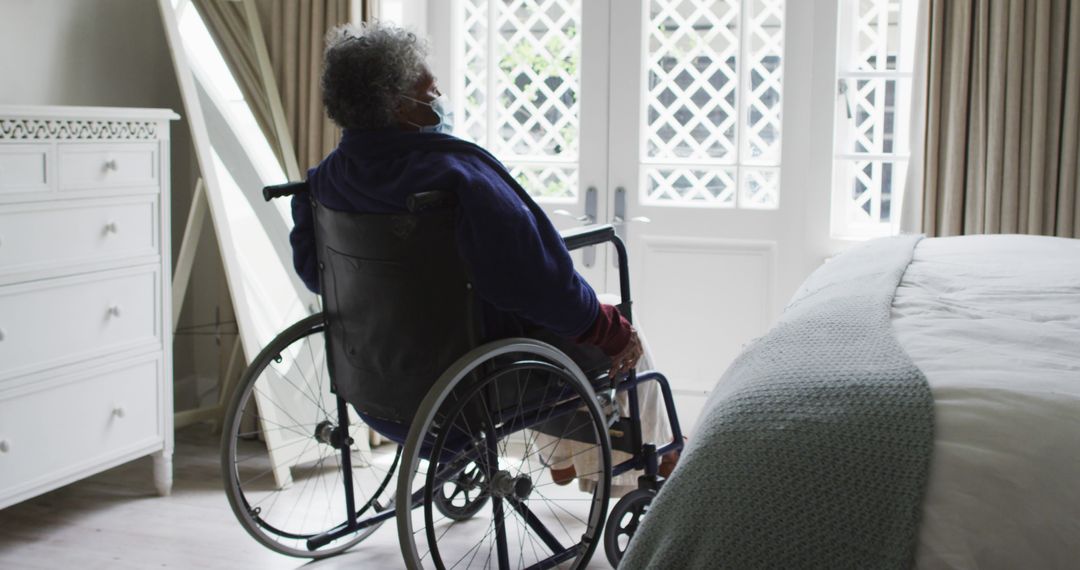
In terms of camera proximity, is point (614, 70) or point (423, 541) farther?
point (614, 70)

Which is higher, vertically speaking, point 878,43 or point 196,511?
point 878,43

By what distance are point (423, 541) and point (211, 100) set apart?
1.56m

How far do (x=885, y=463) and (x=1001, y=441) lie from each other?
13cm

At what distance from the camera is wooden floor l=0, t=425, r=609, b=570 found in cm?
261

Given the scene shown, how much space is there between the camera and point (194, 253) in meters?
3.48

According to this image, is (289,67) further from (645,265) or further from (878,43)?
(878,43)

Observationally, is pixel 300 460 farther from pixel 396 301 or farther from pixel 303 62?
pixel 396 301

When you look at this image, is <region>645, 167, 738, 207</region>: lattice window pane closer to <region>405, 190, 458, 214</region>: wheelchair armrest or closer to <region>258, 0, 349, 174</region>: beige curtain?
<region>258, 0, 349, 174</region>: beige curtain

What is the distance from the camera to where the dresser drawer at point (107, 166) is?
2729 mm

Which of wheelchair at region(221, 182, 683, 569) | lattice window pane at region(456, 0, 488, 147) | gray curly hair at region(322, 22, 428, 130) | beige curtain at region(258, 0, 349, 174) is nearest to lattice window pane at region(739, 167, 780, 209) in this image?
lattice window pane at region(456, 0, 488, 147)

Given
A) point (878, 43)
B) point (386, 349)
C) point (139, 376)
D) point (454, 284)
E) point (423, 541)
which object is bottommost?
point (423, 541)

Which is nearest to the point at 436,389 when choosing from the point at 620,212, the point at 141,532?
the point at 141,532

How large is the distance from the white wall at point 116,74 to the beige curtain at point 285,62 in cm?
28

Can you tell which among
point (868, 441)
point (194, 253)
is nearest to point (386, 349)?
point (868, 441)
